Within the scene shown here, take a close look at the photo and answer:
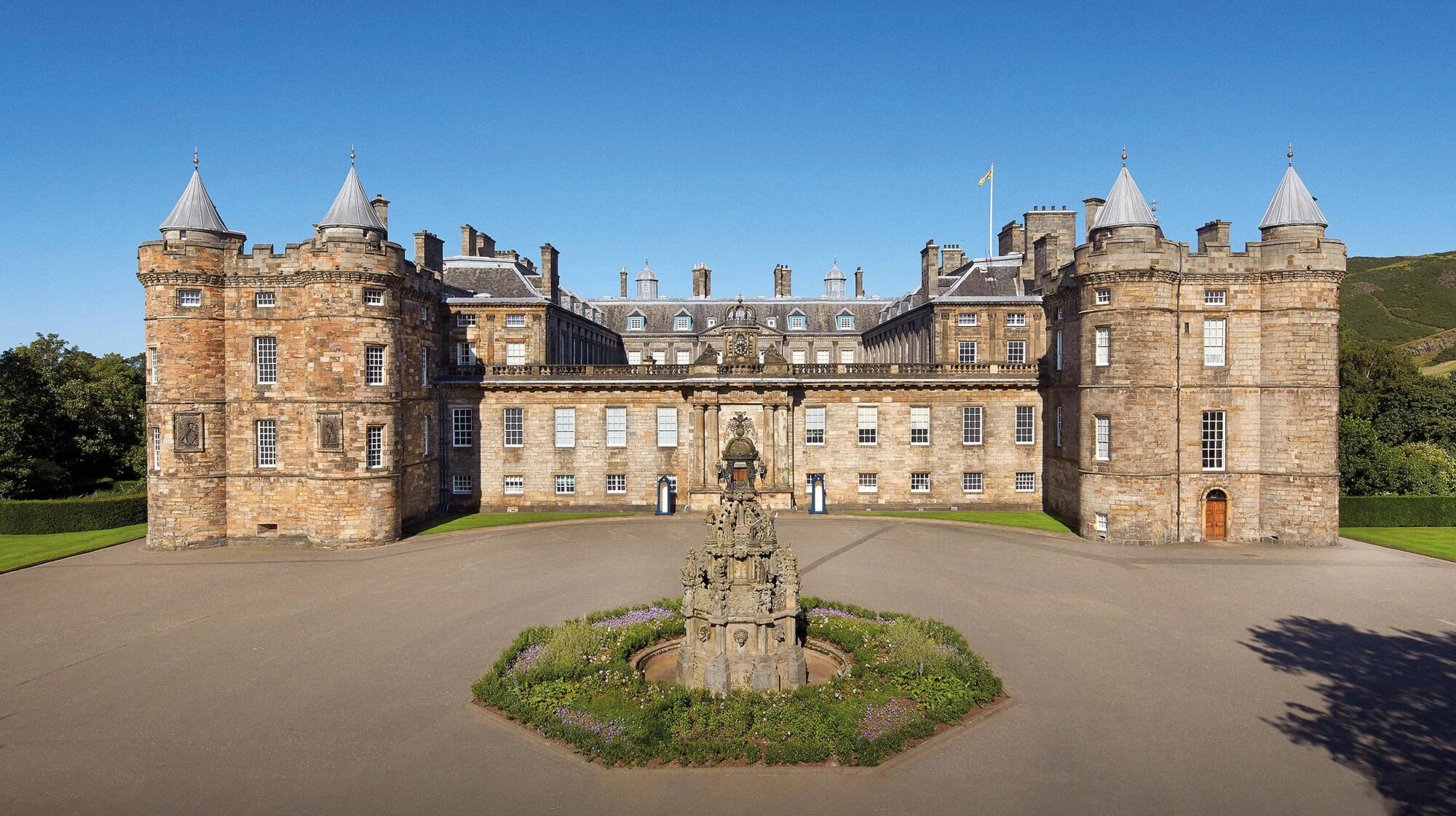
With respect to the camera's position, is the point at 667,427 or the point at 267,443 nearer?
the point at 267,443

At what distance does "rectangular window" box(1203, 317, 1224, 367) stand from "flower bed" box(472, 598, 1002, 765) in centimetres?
2242

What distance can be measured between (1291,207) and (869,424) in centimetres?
2142

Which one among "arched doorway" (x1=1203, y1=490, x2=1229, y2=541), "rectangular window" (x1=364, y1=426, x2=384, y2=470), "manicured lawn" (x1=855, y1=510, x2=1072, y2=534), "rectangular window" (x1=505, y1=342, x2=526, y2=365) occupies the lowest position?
"manicured lawn" (x1=855, y1=510, x2=1072, y2=534)

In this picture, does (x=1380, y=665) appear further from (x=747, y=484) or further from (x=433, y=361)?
(x=433, y=361)

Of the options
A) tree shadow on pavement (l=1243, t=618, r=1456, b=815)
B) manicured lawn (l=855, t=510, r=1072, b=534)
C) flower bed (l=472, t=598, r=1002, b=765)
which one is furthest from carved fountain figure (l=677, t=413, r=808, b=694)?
manicured lawn (l=855, t=510, r=1072, b=534)

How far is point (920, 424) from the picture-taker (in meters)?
41.4

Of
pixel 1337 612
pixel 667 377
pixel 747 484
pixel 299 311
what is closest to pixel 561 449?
pixel 667 377

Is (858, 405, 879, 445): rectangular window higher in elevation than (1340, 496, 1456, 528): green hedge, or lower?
higher

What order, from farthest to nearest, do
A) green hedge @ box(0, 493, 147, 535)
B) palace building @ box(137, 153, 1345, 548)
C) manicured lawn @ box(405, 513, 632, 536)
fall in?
1. green hedge @ box(0, 493, 147, 535)
2. manicured lawn @ box(405, 513, 632, 536)
3. palace building @ box(137, 153, 1345, 548)

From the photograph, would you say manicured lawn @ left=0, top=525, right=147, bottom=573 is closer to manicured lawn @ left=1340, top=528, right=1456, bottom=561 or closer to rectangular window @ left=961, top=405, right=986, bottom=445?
rectangular window @ left=961, top=405, right=986, bottom=445

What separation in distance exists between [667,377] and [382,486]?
592 inches

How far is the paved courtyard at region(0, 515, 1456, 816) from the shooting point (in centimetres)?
1266

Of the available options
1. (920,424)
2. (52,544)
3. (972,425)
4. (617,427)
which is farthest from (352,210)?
(972,425)

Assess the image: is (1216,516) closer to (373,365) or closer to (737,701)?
(737,701)
